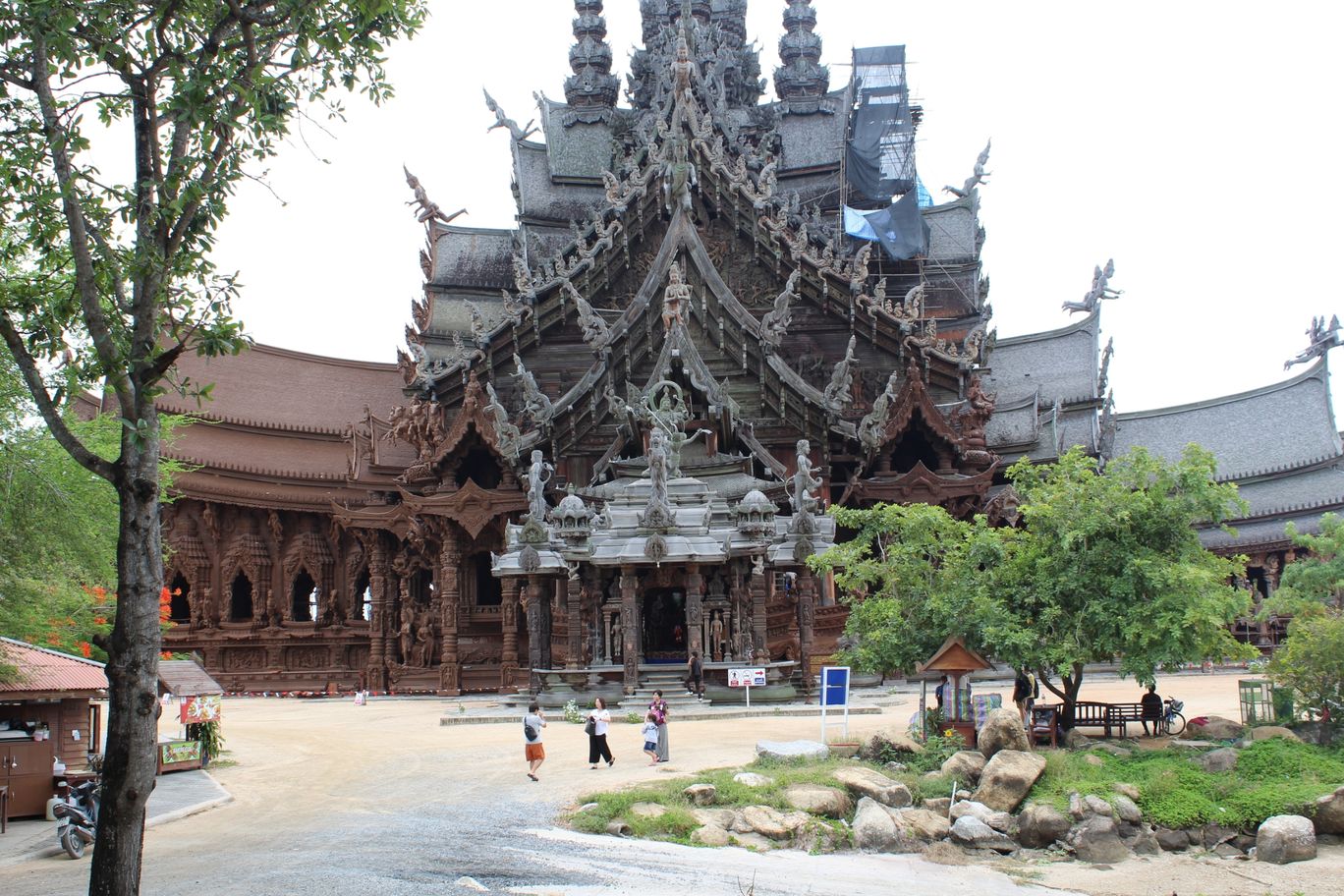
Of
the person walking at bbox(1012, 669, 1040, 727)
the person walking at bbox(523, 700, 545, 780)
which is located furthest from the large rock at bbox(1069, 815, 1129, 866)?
the person walking at bbox(523, 700, 545, 780)

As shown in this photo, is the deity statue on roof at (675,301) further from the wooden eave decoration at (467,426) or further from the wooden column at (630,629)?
the wooden column at (630,629)

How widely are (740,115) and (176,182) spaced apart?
115ft

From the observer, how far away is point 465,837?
12320mm

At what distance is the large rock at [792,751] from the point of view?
1530cm

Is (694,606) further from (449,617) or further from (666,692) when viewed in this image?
(449,617)

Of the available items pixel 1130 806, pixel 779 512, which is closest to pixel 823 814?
pixel 1130 806

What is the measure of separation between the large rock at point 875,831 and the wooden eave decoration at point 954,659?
11.1 feet

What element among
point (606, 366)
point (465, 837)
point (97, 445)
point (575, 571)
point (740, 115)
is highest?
point (740, 115)

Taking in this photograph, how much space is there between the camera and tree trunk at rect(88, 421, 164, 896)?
892 centimetres

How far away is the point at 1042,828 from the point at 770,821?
3.02 meters

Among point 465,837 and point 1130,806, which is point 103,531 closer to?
point 465,837

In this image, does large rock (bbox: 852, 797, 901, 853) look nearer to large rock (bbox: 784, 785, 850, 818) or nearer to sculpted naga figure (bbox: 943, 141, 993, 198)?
large rock (bbox: 784, 785, 850, 818)

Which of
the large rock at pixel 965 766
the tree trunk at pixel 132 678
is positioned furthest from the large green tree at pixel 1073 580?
the tree trunk at pixel 132 678

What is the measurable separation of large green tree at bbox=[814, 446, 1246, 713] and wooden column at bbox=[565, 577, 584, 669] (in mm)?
6541
